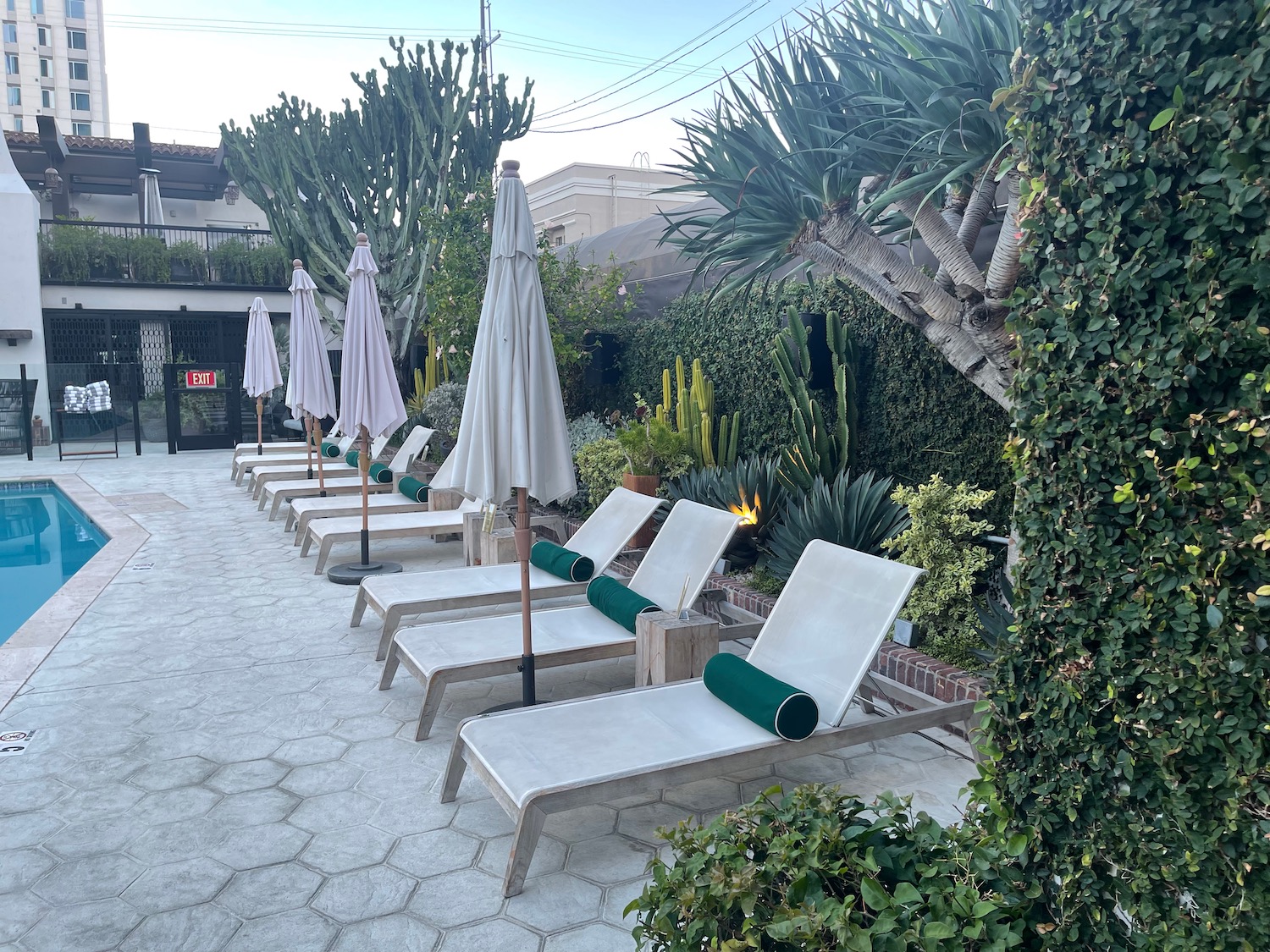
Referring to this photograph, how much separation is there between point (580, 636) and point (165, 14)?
242 ft

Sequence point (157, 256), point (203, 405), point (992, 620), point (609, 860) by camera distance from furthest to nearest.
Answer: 1. point (157, 256)
2. point (203, 405)
3. point (992, 620)
4. point (609, 860)

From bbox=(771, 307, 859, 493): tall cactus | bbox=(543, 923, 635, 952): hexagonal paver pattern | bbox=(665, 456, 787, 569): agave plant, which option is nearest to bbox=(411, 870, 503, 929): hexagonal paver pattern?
bbox=(543, 923, 635, 952): hexagonal paver pattern

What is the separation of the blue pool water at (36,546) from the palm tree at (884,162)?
20.6 ft

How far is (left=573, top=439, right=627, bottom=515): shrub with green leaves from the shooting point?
8117 millimetres

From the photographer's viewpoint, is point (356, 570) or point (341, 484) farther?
point (341, 484)

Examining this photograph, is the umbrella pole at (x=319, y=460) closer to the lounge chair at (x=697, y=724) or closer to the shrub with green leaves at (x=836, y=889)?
the lounge chair at (x=697, y=724)

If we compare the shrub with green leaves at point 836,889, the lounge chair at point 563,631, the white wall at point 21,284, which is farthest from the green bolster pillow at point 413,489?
the white wall at point 21,284

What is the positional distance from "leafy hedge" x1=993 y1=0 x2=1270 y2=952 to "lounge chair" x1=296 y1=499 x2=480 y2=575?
609cm

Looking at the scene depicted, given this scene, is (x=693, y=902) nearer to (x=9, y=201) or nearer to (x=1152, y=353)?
(x=1152, y=353)

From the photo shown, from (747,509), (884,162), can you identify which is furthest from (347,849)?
(747,509)

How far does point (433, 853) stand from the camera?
340 cm

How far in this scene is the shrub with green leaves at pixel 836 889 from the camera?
6.61 feet

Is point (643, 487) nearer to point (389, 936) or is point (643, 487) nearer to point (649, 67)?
point (389, 936)

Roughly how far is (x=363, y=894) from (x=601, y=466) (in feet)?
17.4
